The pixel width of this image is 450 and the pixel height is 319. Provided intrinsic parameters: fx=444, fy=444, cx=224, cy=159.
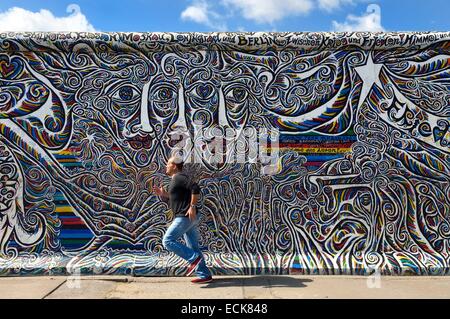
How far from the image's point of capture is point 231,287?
4867 millimetres

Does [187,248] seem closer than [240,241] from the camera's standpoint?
Yes

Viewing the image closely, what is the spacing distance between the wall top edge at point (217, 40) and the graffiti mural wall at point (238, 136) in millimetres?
16

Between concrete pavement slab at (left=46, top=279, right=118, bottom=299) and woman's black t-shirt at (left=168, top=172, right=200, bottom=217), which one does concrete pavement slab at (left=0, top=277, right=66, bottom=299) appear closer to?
concrete pavement slab at (left=46, top=279, right=118, bottom=299)

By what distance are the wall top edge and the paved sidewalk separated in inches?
111

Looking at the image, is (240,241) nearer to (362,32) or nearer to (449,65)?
(362,32)

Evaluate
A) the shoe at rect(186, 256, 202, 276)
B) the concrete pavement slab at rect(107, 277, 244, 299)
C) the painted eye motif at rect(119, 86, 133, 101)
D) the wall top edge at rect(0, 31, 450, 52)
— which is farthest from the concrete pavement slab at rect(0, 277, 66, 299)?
the wall top edge at rect(0, 31, 450, 52)

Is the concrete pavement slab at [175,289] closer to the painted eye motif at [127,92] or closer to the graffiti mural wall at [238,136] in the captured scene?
the graffiti mural wall at [238,136]

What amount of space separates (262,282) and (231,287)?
0.40 meters

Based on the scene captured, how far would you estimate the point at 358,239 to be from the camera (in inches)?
216

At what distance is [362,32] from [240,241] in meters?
3.01

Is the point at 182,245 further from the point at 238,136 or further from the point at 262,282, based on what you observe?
the point at 238,136

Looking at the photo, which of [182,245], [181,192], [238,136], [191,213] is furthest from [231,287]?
[238,136]

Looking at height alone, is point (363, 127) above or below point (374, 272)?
above

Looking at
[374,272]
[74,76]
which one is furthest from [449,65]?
[74,76]
